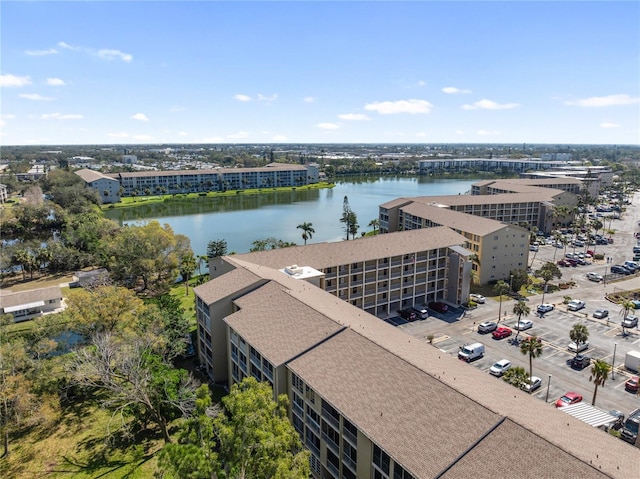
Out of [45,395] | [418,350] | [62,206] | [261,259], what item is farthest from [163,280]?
[62,206]

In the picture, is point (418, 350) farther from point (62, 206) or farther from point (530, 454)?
point (62, 206)

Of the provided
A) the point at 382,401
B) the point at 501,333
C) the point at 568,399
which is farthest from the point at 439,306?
the point at 382,401

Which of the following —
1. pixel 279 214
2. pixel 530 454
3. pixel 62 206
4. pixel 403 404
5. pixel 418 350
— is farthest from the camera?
pixel 279 214

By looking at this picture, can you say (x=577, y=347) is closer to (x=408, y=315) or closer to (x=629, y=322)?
(x=629, y=322)

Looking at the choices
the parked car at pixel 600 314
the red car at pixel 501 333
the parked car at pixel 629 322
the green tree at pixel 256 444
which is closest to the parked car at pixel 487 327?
the red car at pixel 501 333

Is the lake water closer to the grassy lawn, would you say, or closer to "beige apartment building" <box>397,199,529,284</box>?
the grassy lawn

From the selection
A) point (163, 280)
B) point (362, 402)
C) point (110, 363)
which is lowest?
point (163, 280)
